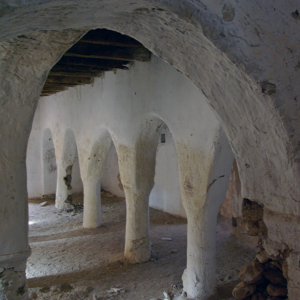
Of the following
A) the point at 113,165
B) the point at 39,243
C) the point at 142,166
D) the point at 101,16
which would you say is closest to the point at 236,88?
the point at 101,16

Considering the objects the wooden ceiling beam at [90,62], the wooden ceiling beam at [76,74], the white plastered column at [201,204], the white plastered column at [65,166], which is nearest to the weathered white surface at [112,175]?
the white plastered column at [65,166]

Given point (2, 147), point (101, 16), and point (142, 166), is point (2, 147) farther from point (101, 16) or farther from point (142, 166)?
point (142, 166)

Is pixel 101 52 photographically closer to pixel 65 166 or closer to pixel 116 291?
pixel 116 291

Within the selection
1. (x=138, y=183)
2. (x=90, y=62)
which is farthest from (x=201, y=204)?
(x=90, y=62)

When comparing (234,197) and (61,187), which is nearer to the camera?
(234,197)

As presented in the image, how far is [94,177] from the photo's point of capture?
8867mm

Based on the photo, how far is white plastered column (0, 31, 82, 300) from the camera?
287cm

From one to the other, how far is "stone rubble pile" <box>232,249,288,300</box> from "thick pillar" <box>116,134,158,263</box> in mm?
4007

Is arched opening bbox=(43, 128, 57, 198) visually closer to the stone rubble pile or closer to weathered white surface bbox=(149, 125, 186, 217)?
weathered white surface bbox=(149, 125, 186, 217)

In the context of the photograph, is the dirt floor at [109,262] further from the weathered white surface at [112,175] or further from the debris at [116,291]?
the weathered white surface at [112,175]

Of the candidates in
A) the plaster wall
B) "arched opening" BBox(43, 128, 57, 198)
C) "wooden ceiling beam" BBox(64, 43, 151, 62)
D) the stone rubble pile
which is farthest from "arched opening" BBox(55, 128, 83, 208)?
the stone rubble pile

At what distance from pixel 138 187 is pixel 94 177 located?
8.47 feet

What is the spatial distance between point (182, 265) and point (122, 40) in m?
4.27

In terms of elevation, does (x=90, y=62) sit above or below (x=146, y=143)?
above
